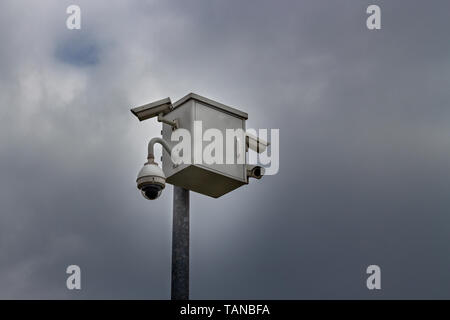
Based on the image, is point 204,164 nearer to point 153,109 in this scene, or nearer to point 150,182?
point 153,109

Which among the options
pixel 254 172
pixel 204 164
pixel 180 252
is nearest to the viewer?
pixel 180 252

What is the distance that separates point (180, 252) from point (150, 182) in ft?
2.67

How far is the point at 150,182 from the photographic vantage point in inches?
412

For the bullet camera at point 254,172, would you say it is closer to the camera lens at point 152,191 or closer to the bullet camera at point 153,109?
the bullet camera at point 153,109

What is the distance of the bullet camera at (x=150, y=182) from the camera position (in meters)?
10.5

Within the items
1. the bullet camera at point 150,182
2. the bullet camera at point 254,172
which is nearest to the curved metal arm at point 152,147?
the bullet camera at point 150,182

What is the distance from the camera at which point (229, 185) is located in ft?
39.0

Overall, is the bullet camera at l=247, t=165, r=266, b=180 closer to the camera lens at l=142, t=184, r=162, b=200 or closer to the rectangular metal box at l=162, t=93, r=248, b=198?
the rectangular metal box at l=162, t=93, r=248, b=198

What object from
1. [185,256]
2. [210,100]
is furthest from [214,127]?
[185,256]

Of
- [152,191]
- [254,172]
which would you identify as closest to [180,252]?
[152,191]

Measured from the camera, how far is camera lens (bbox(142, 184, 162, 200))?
414 inches

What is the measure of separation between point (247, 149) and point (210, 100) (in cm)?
86

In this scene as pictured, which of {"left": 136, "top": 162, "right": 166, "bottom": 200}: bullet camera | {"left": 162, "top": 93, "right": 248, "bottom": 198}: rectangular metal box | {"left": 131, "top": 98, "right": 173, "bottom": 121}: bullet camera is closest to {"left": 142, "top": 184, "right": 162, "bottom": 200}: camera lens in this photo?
{"left": 136, "top": 162, "right": 166, "bottom": 200}: bullet camera
